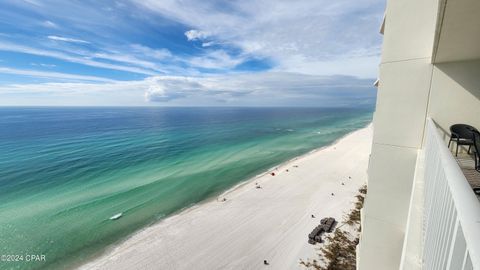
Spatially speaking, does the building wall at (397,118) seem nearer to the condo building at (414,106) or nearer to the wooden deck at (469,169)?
the condo building at (414,106)

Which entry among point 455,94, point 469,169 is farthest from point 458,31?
point 469,169

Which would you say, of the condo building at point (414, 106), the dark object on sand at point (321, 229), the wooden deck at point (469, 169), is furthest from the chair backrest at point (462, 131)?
the dark object on sand at point (321, 229)

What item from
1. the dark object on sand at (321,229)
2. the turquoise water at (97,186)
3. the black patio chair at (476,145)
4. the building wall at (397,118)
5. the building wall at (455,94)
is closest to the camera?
the black patio chair at (476,145)

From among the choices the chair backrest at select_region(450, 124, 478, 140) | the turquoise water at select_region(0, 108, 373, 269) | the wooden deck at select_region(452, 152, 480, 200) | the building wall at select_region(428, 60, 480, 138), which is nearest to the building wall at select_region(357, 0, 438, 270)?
the building wall at select_region(428, 60, 480, 138)

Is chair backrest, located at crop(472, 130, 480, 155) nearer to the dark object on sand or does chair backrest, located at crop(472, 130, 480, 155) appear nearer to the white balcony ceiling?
the white balcony ceiling

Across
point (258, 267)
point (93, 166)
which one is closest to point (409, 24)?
point (258, 267)

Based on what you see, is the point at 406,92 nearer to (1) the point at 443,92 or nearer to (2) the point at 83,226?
(1) the point at 443,92
